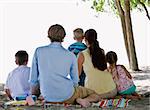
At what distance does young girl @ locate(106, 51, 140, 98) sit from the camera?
7230 mm

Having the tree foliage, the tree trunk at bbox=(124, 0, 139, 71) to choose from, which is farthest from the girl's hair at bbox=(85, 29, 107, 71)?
the tree foliage

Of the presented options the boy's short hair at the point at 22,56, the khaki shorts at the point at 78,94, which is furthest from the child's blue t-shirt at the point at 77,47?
the khaki shorts at the point at 78,94

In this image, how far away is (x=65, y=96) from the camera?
6.04 metres

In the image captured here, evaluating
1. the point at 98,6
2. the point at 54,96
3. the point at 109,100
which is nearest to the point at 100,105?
the point at 109,100

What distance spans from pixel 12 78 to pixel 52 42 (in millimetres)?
1051

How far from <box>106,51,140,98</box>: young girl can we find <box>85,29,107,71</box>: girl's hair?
400mm

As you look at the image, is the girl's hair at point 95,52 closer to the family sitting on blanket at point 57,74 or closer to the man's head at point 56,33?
the family sitting on blanket at point 57,74

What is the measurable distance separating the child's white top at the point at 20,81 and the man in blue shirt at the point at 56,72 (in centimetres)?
55

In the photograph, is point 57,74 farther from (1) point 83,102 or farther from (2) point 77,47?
(2) point 77,47

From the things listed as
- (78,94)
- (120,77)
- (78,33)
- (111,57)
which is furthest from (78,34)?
(78,94)

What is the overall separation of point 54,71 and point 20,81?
3.05ft

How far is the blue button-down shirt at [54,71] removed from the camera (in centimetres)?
595

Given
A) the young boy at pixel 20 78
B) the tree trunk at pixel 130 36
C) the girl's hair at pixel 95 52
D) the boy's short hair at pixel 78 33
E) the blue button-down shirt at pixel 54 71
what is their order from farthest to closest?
1. the tree trunk at pixel 130 36
2. the boy's short hair at pixel 78 33
3. the girl's hair at pixel 95 52
4. the young boy at pixel 20 78
5. the blue button-down shirt at pixel 54 71

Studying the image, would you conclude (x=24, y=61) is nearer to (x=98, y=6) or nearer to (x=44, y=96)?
(x=44, y=96)
